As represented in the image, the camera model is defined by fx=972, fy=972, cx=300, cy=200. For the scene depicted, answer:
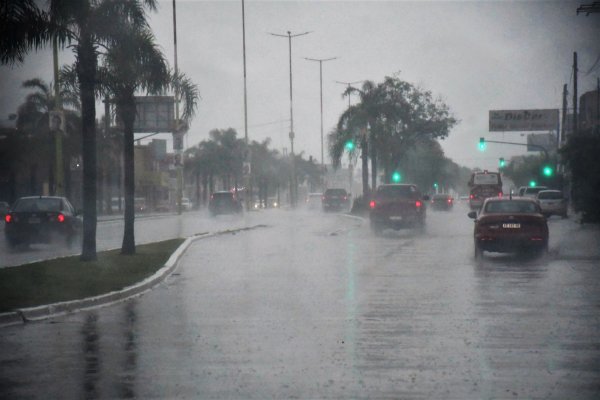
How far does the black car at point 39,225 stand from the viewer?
3083 centimetres

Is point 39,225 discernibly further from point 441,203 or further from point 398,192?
point 441,203

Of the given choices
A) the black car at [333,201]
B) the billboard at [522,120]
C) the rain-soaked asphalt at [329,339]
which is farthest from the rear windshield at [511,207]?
the billboard at [522,120]

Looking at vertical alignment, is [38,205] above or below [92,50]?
below

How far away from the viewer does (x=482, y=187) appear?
79.2 metres

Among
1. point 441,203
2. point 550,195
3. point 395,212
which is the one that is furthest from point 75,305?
point 441,203

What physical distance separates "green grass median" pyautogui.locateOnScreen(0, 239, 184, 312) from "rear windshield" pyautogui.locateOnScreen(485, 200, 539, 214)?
28.8 ft

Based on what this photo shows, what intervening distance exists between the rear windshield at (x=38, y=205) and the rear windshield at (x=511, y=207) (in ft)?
45.9

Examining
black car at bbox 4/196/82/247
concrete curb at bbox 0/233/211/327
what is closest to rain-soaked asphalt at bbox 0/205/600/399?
concrete curb at bbox 0/233/211/327

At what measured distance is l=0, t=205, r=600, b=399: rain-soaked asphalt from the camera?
29.1 feet

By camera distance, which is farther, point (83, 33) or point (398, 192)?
point (398, 192)

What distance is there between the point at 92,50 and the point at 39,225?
9601mm

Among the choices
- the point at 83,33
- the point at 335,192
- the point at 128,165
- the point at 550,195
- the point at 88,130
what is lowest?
the point at 550,195

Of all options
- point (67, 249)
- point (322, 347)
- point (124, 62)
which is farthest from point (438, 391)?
point (67, 249)

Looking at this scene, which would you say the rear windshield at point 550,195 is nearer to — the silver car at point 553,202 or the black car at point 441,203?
the silver car at point 553,202
